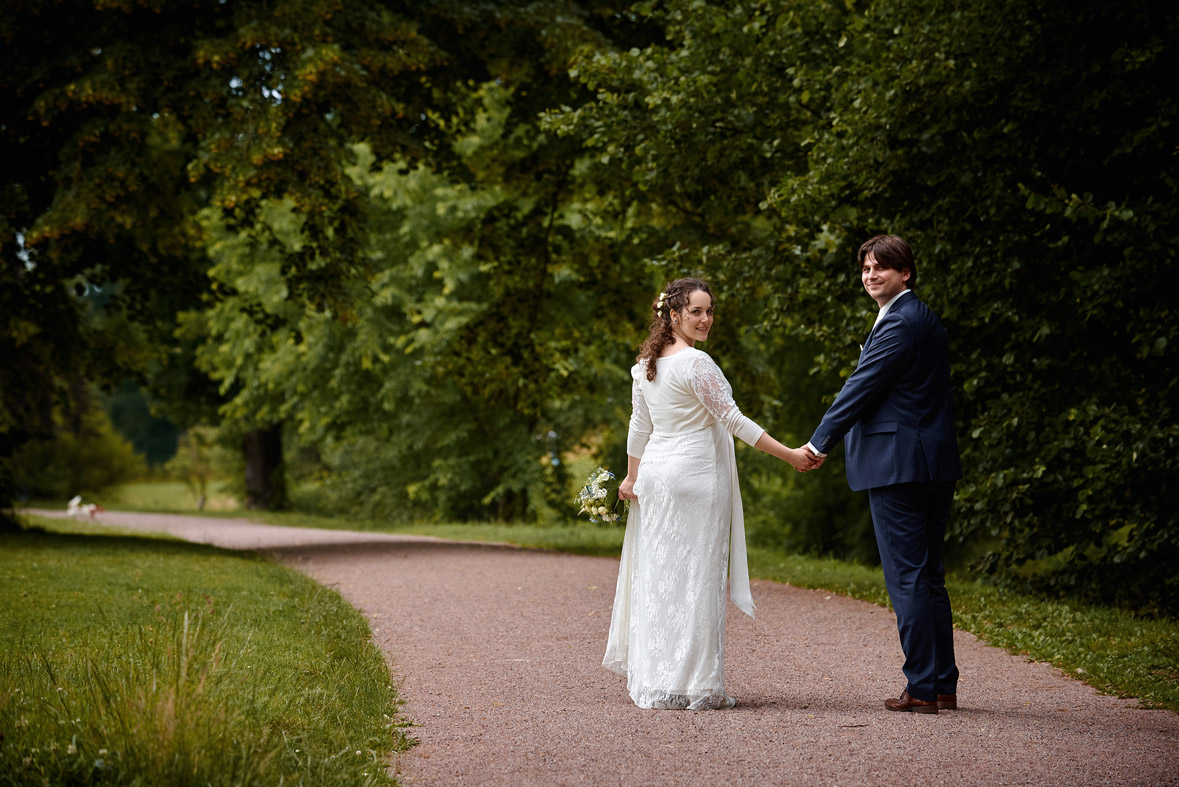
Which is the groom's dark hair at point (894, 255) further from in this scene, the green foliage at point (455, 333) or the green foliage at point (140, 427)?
the green foliage at point (140, 427)

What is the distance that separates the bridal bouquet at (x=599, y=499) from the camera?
5742 millimetres

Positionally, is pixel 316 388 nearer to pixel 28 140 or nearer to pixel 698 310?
pixel 28 140

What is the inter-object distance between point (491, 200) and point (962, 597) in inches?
533

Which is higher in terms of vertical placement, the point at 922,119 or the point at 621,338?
the point at 922,119

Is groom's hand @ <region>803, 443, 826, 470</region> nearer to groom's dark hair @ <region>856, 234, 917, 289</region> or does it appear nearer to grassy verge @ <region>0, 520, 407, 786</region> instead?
groom's dark hair @ <region>856, 234, 917, 289</region>

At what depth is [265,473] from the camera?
2872cm

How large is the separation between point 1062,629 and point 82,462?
34.4 m

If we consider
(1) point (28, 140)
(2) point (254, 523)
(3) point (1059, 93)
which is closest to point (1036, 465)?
(3) point (1059, 93)

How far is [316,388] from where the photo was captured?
22109 mm

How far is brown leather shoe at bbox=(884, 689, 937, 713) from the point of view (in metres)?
4.94

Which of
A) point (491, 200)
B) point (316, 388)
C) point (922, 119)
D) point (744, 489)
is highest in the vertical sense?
point (491, 200)

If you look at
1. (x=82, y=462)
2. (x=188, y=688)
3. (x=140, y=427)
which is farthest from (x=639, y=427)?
(x=140, y=427)

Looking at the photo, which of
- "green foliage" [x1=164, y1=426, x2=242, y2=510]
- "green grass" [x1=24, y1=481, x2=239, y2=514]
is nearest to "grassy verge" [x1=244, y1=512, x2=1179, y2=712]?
"green grass" [x1=24, y1=481, x2=239, y2=514]

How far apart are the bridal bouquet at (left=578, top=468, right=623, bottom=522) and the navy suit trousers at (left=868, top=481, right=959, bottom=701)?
1419 millimetres
